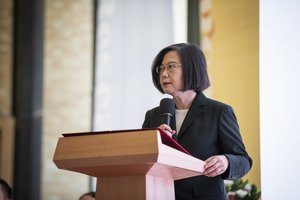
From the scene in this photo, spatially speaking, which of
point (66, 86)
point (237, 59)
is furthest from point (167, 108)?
point (66, 86)

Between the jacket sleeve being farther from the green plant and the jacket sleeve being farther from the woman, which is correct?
the green plant

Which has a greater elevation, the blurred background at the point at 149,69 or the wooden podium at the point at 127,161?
the blurred background at the point at 149,69

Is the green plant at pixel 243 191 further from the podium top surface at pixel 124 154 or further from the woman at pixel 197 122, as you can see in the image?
the podium top surface at pixel 124 154

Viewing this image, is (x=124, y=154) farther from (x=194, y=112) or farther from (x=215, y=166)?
(x=194, y=112)

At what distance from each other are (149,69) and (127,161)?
3.22 m

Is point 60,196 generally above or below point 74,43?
below

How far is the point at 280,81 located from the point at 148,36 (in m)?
2.06

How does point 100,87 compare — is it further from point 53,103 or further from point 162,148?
point 162,148

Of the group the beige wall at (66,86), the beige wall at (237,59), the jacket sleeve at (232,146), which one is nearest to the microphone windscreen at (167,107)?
the jacket sleeve at (232,146)

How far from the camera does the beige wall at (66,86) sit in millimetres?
5059

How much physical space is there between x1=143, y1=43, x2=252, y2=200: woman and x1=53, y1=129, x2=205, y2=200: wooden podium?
285mm

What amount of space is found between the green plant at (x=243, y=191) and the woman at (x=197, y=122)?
145 centimetres

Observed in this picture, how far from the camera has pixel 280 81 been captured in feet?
9.49

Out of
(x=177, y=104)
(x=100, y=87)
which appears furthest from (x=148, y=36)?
(x=177, y=104)
